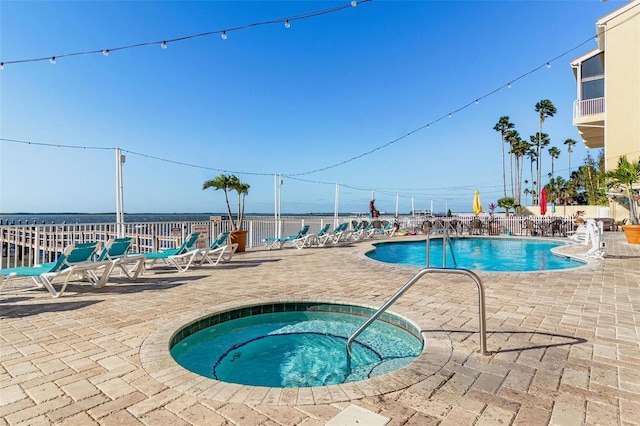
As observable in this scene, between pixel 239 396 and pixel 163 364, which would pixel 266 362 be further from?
pixel 239 396

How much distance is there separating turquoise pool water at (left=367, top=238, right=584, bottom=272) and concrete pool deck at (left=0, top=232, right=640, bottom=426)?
357 cm

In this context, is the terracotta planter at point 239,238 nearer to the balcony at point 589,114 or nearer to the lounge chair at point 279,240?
the lounge chair at point 279,240

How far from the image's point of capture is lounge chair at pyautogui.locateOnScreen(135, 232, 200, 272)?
259 inches

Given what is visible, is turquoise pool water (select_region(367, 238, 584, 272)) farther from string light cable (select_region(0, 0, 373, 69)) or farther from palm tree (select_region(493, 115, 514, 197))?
palm tree (select_region(493, 115, 514, 197))

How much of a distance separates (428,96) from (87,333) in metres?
17.4

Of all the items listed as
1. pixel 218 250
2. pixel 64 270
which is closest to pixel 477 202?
pixel 218 250

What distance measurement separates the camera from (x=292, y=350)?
3410mm

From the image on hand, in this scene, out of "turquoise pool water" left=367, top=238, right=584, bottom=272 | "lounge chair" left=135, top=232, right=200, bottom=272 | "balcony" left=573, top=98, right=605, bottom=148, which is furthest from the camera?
"balcony" left=573, top=98, right=605, bottom=148

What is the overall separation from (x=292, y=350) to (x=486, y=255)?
912 centimetres

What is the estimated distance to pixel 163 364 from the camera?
239 cm

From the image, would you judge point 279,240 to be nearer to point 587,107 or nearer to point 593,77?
point 587,107

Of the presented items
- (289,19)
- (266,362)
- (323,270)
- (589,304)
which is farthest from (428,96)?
(266,362)

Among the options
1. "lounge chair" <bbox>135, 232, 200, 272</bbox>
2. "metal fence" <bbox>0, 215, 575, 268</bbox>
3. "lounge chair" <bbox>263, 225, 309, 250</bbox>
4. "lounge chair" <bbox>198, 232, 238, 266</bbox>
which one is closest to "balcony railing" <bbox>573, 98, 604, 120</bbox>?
"metal fence" <bbox>0, 215, 575, 268</bbox>

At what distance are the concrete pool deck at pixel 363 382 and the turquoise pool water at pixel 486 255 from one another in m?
3.57
